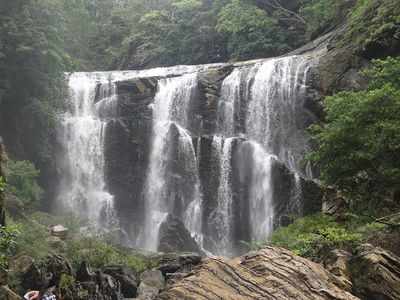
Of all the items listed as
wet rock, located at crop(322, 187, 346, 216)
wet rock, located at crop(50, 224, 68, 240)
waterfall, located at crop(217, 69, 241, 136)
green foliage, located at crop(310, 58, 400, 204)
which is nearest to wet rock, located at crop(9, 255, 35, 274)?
wet rock, located at crop(50, 224, 68, 240)

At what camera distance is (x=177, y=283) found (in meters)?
6.29

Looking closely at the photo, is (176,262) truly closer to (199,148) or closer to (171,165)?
(199,148)

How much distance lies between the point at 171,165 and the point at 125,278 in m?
12.1

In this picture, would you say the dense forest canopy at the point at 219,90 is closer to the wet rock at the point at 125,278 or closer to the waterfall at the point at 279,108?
the waterfall at the point at 279,108

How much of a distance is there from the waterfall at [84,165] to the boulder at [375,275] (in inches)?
751

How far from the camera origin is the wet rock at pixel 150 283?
1448 centimetres

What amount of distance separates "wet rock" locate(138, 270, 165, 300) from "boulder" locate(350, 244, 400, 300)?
299 inches

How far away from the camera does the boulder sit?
773 centimetres

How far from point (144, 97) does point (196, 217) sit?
8517 mm

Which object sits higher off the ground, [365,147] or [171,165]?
[365,147]

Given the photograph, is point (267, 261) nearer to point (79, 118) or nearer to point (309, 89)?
point (309, 89)

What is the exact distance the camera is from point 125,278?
48.6 ft

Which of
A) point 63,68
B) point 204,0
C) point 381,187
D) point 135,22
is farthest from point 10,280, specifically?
point 135,22

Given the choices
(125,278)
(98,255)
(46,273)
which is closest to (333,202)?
(125,278)
